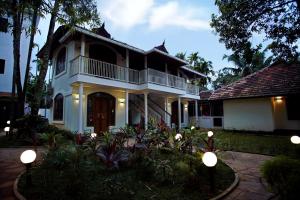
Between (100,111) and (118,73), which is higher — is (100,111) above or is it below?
below

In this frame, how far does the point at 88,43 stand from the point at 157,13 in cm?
537

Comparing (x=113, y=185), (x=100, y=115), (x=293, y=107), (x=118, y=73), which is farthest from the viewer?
(x=293, y=107)

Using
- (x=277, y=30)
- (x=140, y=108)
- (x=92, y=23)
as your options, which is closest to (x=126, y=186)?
(x=92, y=23)

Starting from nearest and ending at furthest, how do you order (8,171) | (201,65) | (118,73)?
1. (8,171)
2. (118,73)
3. (201,65)

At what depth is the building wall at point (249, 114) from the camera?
13.1 metres

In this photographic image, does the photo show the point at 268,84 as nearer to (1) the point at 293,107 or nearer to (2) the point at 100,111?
(1) the point at 293,107

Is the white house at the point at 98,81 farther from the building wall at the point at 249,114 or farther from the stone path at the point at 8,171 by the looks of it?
the building wall at the point at 249,114

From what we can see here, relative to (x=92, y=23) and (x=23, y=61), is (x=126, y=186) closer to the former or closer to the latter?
(x=92, y=23)

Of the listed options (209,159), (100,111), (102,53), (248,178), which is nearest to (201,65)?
(102,53)

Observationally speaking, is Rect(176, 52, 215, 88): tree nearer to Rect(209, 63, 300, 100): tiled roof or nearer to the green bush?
Rect(209, 63, 300, 100): tiled roof

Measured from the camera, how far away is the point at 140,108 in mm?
14539

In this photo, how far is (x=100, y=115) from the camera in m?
11.9

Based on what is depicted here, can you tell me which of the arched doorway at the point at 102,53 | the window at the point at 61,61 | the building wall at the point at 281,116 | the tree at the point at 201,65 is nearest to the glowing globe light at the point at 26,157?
the arched doorway at the point at 102,53

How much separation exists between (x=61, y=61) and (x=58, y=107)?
292 cm
